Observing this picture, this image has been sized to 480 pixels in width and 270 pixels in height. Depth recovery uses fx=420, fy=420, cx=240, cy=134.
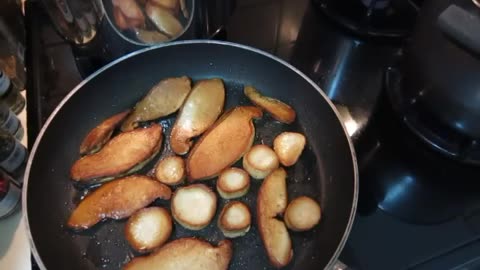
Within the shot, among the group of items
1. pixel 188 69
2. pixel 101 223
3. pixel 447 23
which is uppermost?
pixel 447 23

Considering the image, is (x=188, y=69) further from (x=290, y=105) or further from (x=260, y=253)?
(x=260, y=253)

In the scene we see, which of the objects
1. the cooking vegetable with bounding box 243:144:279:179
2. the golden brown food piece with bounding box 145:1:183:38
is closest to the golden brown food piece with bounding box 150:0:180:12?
the golden brown food piece with bounding box 145:1:183:38

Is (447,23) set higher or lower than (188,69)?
higher

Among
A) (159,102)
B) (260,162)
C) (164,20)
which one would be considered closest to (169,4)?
(164,20)

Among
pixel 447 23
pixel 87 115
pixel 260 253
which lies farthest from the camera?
pixel 87 115

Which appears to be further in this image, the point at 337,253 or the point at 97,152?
the point at 97,152

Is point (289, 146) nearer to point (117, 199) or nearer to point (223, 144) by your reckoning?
point (223, 144)

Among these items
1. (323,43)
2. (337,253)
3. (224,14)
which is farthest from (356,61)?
(337,253)

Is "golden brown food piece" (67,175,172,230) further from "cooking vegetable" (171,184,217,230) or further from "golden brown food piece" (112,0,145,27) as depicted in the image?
"golden brown food piece" (112,0,145,27)
